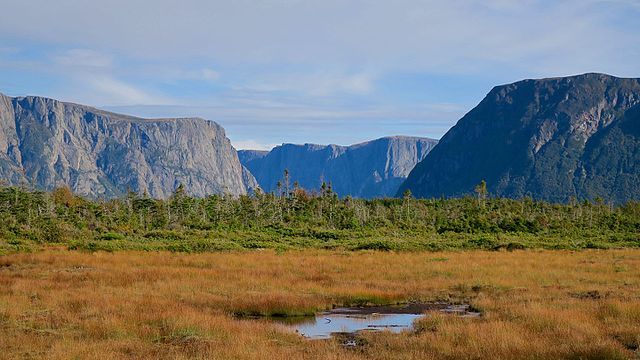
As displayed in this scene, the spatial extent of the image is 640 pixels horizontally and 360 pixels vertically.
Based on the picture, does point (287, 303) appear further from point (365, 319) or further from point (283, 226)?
point (283, 226)

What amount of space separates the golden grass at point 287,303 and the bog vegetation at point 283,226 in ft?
51.6

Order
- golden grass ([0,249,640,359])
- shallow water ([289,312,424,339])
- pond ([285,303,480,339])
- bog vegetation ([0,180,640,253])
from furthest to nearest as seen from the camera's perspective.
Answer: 1. bog vegetation ([0,180,640,253])
2. pond ([285,303,480,339])
3. shallow water ([289,312,424,339])
4. golden grass ([0,249,640,359])

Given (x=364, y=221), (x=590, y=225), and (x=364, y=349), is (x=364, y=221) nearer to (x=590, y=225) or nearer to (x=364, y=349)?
(x=590, y=225)

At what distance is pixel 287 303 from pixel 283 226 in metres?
56.1

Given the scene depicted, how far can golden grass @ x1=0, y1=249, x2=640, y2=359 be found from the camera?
17312 millimetres

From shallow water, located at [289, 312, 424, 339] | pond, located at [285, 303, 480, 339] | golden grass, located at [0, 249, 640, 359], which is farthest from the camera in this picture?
pond, located at [285, 303, 480, 339]

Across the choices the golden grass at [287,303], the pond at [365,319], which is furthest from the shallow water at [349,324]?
the golden grass at [287,303]

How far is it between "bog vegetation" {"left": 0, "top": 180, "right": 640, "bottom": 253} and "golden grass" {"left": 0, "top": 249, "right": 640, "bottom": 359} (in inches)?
619

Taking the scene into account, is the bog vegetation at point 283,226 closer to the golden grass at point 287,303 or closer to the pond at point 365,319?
the golden grass at point 287,303

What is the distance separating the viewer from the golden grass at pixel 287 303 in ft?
56.8

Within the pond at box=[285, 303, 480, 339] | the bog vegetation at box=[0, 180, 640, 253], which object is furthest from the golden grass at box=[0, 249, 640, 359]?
the bog vegetation at box=[0, 180, 640, 253]

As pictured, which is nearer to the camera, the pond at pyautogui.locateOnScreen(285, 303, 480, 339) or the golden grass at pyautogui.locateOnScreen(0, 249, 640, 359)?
the golden grass at pyautogui.locateOnScreen(0, 249, 640, 359)

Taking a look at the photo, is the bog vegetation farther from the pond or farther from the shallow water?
the shallow water

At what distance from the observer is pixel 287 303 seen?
25828mm
